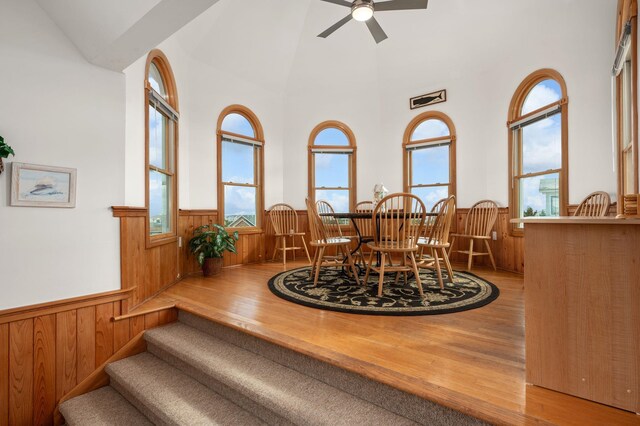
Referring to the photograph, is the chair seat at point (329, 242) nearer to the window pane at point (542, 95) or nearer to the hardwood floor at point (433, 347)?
the hardwood floor at point (433, 347)

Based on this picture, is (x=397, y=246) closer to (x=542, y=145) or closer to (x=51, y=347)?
(x=542, y=145)

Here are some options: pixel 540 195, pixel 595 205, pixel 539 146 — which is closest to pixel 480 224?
pixel 540 195

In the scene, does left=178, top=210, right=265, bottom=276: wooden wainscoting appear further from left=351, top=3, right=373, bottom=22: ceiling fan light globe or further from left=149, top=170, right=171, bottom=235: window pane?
left=351, top=3, right=373, bottom=22: ceiling fan light globe

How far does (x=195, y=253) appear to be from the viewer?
12.4ft

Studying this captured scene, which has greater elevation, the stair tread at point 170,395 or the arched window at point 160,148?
the arched window at point 160,148

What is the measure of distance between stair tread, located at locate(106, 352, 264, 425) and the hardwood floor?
404 mm

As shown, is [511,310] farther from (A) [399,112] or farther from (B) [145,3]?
(A) [399,112]

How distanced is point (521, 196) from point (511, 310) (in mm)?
2184

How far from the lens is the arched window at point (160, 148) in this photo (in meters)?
2.96

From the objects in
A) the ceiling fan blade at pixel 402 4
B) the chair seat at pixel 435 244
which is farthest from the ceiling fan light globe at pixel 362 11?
the chair seat at pixel 435 244

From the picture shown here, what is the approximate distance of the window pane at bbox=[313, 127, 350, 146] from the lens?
17.5 ft

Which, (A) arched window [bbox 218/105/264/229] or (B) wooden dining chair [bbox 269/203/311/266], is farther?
(B) wooden dining chair [bbox 269/203/311/266]

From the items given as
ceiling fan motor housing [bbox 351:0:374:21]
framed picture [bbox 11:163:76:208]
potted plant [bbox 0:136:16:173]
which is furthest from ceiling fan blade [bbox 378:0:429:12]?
potted plant [bbox 0:136:16:173]

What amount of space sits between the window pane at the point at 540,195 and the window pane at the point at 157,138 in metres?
4.33
